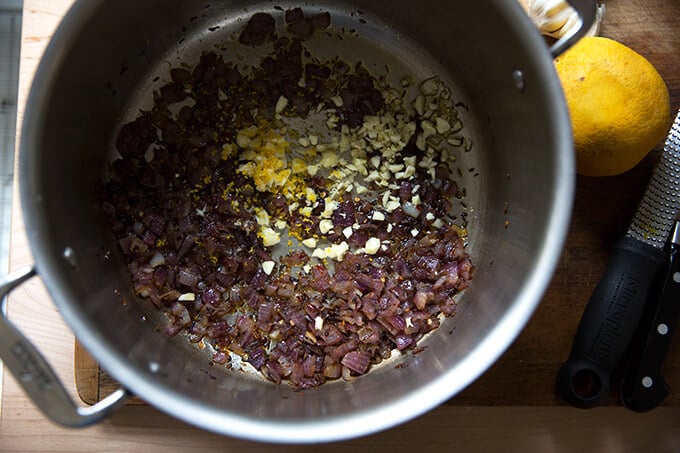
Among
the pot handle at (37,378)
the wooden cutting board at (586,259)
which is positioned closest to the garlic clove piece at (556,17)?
the wooden cutting board at (586,259)

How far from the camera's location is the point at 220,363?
104cm

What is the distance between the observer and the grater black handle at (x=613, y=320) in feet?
3.15

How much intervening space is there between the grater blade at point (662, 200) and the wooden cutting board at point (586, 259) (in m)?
0.03

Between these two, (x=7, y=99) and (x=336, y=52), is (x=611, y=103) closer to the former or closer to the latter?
(x=336, y=52)

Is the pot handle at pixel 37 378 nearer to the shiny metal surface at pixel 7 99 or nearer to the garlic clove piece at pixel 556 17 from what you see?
the shiny metal surface at pixel 7 99

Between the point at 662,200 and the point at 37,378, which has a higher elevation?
the point at 37,378

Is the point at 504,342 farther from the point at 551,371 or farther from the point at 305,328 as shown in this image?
the point at 305,328

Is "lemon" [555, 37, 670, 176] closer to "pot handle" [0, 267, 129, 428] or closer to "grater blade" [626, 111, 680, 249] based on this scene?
"grater blade" [626, 111, 680, 249]

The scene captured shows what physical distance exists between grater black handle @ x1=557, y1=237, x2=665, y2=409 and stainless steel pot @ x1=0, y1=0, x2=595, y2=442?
178mm

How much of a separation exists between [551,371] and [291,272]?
1.54 feet

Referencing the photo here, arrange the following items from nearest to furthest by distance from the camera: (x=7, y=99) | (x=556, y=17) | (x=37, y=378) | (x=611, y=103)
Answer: (x=37, y=378) < (x=611, y=103) < (x=556, y=17) < (x=7, y=99)

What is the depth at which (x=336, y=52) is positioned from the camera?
3.68ft

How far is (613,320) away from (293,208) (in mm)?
561

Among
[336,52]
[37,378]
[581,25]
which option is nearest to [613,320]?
[581,25]
